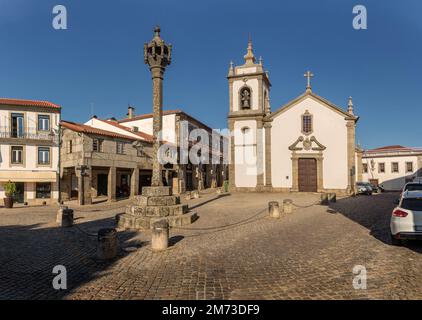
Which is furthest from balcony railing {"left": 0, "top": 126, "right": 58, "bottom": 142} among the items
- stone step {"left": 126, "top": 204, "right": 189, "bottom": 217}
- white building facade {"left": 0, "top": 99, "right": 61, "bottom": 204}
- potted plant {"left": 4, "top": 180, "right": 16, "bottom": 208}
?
stone step {"left": 126, "top": 204, "right": 189, "bottom": 217}

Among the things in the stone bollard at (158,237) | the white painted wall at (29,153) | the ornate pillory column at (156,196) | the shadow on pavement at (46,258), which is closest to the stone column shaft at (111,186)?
the white painted wall at (29,153)

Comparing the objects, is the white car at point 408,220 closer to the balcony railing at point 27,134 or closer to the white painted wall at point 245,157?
the white painted wall at point 245,157

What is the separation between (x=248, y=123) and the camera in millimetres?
27922

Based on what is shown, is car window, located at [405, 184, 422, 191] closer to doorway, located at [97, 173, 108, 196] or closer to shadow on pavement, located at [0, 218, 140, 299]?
shadow on pavement, located at [0, 218, 140, 299]

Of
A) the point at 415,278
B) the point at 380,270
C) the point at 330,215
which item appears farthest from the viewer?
the point at 330,215

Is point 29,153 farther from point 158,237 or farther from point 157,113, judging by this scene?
point 158,237

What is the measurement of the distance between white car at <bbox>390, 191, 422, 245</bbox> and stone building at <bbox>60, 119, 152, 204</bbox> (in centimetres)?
2120

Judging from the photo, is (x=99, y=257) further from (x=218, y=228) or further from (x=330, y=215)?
(x=330, y=215)

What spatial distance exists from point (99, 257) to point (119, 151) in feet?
Answer: 64.8

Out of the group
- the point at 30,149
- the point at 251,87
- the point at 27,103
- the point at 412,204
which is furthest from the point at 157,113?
the point at 251,87

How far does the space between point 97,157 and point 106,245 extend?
1810cm

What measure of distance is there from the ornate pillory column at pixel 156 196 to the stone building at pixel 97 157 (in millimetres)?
12674

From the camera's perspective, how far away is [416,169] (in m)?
38.0
